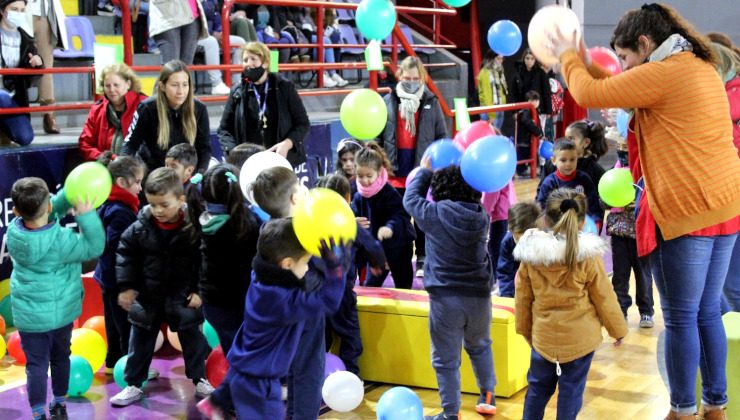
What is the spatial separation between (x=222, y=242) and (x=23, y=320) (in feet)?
3.12

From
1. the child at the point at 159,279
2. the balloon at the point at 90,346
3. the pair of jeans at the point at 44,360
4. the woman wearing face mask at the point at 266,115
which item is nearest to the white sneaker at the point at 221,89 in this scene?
the woman wearing face mask at the point at 266,115

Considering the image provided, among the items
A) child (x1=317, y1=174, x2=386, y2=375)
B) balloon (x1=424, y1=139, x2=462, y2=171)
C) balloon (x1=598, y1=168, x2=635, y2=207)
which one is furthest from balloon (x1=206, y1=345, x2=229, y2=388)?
balloon (x1=598, y1=168, x2=635, y2=207)

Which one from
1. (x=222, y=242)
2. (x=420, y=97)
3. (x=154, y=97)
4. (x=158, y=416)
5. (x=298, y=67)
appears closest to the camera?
(x=222, y=242)

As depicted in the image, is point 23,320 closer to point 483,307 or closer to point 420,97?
point 483,307

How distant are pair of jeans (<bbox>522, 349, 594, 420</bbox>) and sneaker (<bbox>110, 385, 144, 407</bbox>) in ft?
6.13

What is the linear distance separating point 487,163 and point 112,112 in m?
2.81

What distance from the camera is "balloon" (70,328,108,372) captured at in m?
4.67

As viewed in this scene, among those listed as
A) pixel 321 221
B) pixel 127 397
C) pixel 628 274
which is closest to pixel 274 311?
pixel 321 221

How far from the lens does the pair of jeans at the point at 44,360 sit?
4121mm

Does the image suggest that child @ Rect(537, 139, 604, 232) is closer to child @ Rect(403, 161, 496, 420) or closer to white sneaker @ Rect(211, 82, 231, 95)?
child @ Rect(403, 161, 496, 420)

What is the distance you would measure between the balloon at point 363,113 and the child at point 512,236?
3.43 ft

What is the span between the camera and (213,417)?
336 centimetres

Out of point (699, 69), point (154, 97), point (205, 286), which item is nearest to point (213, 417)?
point (205, 286)

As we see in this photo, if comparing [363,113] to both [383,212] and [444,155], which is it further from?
[444,155]
